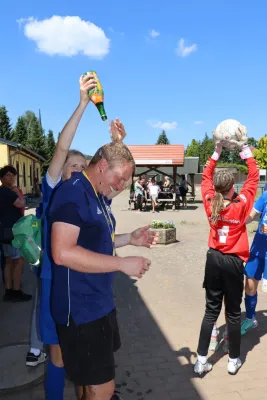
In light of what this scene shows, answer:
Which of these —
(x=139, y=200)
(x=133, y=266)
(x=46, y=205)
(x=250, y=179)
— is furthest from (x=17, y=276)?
(x=139, y=200)

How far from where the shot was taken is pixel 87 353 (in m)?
1.87

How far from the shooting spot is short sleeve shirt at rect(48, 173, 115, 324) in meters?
1.80

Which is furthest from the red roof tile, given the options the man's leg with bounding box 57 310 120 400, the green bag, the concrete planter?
the man's leg with bounding box 57 310 120 400

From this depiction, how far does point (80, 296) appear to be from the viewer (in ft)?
6.15

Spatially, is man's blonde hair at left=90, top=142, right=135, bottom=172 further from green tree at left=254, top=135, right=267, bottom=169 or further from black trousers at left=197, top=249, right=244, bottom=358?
green tree at left=254, top=135, right=267, bottom=169

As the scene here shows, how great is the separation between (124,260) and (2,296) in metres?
4.13

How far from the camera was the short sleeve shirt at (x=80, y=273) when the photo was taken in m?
1.80

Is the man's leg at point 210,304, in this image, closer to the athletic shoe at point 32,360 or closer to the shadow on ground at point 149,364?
the shadow on ground at point 149,364

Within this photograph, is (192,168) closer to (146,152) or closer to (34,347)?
(146,152)

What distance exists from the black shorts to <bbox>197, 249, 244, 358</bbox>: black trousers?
5.25ft

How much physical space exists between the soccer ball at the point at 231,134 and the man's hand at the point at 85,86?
160 cm

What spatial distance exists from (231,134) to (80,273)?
214 cm

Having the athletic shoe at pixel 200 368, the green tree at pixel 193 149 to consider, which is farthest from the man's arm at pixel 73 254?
the green tree at pixel 193 149

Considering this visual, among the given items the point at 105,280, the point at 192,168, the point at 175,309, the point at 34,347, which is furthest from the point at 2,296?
the point at 192,168
